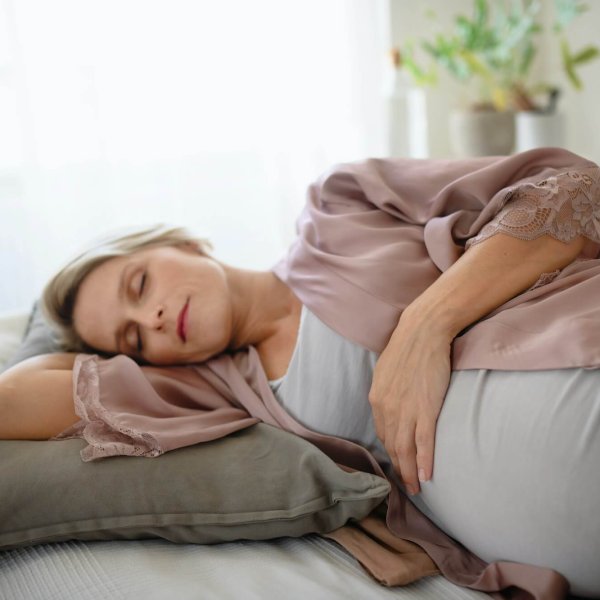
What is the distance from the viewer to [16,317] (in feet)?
5.80

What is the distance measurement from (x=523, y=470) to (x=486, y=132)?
2.16 metres

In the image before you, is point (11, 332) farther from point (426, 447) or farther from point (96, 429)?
point (426, 447)

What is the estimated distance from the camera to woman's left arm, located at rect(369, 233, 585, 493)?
1079mm

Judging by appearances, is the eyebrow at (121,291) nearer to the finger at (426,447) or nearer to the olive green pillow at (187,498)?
the olive green pillow at (187,498)

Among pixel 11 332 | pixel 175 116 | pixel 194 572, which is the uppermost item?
pixel 175 116

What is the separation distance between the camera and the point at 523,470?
3.11ft

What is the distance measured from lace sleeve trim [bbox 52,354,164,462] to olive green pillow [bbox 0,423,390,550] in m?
0.02

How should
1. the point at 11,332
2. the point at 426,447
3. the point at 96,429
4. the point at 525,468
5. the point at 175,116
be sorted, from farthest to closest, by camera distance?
the point at 175,116 < the point at 11,332 < the point at 96,429 < the point at 426,447 < the point at 525,468

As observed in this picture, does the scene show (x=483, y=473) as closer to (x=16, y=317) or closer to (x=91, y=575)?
(x=91, y=575)

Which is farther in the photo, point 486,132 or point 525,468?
point 486,132

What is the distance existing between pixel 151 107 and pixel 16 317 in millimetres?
1143

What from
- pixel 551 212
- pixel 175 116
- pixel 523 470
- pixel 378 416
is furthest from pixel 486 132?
pixel 523 470

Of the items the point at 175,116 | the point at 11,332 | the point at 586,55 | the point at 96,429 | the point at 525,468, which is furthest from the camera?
the point at 586,55

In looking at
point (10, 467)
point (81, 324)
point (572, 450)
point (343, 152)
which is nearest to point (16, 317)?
point (81, 324)
